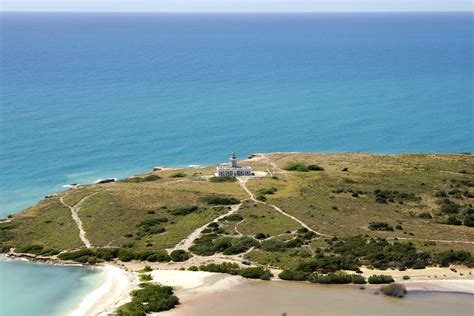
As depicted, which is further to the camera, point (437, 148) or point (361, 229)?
point (437, 148)

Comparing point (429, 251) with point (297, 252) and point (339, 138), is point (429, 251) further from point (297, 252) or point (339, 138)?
point (339, 138)

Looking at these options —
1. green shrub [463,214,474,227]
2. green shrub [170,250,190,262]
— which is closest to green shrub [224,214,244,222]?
green shrub [170,250,190,262]

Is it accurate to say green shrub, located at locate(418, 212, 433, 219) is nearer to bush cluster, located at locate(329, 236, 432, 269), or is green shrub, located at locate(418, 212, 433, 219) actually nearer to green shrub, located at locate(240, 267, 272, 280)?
bush cluster, located at locate(329, 236, 432, 269)

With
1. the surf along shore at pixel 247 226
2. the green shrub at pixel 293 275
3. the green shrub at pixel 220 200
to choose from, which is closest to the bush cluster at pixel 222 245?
the surf along shore at pixel 247 226

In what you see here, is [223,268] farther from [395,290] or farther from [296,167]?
[296,167]

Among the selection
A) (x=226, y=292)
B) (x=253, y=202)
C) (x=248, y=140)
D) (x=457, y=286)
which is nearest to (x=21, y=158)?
(x=248, y=140)

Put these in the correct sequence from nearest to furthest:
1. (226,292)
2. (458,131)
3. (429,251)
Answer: (226,292) < (429,251) < (458,131)

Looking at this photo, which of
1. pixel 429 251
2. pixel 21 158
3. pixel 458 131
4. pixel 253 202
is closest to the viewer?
pixel 429 251
